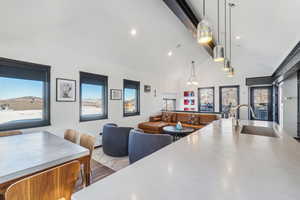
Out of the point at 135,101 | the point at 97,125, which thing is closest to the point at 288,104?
the point at 135,101

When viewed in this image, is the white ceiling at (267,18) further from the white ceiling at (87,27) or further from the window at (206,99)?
the window at (206,99)

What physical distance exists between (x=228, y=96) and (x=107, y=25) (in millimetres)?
6174

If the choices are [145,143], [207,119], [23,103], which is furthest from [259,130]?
[23,103]

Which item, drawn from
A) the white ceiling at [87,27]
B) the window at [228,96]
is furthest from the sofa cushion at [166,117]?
the white ceiling at [87,27]

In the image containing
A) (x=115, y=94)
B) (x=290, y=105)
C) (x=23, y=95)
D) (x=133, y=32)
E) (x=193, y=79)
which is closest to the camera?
(x=23, y=95)

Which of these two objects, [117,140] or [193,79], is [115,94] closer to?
[117,140]

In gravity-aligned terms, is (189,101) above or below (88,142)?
above

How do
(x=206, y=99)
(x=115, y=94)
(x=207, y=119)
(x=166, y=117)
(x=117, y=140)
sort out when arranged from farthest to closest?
(x=206, y=99) → (x=166, y=117) → (x=207, y=119) → (x=115, y=94) → (x=117, y=140)

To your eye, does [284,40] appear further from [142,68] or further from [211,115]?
[142,68]

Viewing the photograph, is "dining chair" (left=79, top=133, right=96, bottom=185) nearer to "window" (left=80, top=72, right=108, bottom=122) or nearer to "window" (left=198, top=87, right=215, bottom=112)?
"window" (left=80, top=72, right=108, bottom=122)

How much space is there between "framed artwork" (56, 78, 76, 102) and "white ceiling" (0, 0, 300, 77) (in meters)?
0.51

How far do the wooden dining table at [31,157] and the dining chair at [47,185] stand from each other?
10.4 inches

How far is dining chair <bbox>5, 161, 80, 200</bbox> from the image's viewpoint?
93cm

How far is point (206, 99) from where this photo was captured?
24.5 feet
